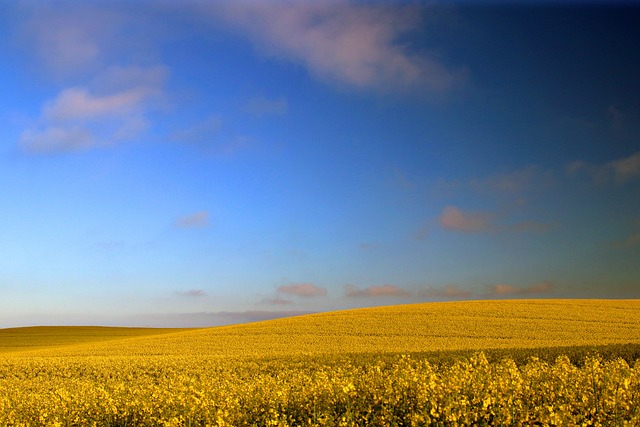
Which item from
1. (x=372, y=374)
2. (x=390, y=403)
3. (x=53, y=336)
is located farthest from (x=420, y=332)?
(x=53, y=336)

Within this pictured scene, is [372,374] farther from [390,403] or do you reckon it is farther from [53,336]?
[53,336]

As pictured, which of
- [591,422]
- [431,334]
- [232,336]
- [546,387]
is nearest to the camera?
[591,422]

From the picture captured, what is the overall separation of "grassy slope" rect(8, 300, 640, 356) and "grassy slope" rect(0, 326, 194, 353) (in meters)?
22.6

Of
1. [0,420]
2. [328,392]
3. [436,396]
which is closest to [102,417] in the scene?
[0,420]

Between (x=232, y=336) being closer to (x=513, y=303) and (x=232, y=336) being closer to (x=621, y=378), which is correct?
(x=513, y=303)

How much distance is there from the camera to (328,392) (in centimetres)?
875

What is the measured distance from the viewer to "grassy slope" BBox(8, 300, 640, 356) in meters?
28.0

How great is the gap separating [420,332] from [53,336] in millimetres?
50441

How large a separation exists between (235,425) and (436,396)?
3152mm

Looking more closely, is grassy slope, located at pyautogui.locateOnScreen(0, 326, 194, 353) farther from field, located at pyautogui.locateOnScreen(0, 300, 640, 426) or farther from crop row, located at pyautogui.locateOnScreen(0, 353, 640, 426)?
crop row, located at pyautogui.locateOnScreen(0, 353, 640, 426)

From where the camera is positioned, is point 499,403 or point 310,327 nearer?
point 499,403

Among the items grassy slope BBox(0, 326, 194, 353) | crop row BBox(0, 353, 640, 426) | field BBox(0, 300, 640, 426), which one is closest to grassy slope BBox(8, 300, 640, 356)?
field BBox(0, 300, 640, 426)

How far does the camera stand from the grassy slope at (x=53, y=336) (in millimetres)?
55188

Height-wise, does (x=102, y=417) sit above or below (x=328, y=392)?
below
